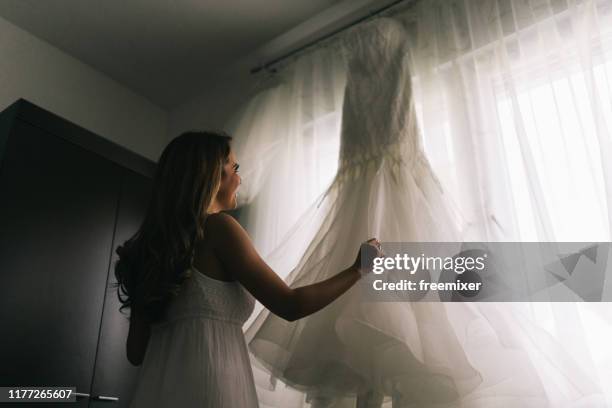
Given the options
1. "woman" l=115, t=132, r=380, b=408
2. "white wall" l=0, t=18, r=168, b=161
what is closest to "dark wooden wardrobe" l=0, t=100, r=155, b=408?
"white wall" l=0, t=18, r=168, b=161

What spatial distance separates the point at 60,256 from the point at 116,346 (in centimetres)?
36

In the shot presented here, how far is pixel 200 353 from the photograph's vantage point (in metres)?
1.08

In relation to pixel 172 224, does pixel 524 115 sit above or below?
above

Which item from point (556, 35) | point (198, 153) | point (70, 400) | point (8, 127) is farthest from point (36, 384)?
point (556, 35)

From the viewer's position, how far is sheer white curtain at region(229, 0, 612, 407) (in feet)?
4.15

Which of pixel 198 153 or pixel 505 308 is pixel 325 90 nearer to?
pixel 198 153

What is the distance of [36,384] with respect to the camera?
5.31 feet

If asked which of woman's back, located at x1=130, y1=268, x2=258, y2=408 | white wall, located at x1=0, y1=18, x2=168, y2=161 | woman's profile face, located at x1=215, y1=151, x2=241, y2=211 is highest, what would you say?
white wall, located at x1=0, y1=18, x2=168, y2=161

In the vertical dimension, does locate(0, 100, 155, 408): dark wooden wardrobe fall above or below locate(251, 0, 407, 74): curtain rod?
below

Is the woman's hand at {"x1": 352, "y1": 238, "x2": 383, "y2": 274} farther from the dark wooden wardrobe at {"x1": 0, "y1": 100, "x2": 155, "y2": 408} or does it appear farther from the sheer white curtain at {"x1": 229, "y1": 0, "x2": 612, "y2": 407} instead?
the dark wooden wardrobe at {"x1": 0, "y1": 100, "x2": 155, "y2": 408}

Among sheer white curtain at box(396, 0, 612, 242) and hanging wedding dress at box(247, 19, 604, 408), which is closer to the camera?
hanging wedding dress at box(247, 19, 604, 408)

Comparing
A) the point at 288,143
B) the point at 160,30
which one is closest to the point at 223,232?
the point at 288,143

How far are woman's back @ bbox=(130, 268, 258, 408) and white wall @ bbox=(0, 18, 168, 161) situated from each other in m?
1.47

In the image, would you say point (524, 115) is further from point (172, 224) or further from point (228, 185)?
point (172, 224)
